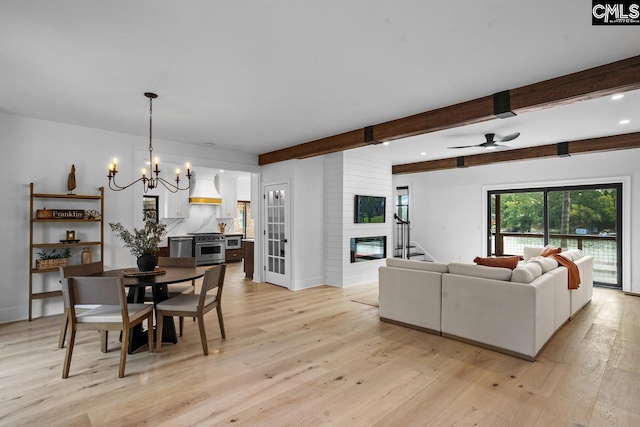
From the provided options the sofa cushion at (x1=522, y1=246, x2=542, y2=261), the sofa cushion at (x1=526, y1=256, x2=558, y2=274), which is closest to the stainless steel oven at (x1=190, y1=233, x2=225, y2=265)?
the sofa cushion at (x1=522, y1=246, x2=542, y2=261)

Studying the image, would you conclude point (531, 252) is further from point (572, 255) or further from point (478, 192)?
point (478, 192)

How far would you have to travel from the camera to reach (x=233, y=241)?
30.8 feet

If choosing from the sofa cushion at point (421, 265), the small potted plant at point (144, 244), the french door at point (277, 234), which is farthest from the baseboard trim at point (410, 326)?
the small potted plant at point (144, 244)

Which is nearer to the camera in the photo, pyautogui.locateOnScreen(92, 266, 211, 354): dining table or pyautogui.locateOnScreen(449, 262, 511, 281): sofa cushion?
pyautogui.locateOnScreen(92, 266, 211, 354): dining table

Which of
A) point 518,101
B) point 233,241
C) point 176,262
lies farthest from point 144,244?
point 233,241

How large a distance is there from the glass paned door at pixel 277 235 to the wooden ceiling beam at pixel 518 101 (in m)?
1.84

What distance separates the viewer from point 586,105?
381cm

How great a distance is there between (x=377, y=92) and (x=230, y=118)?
6.35 ft

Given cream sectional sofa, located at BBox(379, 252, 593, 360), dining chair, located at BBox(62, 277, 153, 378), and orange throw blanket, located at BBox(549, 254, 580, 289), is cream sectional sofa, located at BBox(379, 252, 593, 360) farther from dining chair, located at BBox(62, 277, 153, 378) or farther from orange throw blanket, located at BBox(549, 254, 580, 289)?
dining chair, located at BBox(62, 277, 153, 378)

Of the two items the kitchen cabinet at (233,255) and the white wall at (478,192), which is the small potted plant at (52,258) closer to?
the kitchen cabinet at (233,255)

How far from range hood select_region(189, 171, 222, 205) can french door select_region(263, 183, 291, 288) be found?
2.94m

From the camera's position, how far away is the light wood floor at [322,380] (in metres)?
2.21

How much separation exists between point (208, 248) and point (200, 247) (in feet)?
0.73

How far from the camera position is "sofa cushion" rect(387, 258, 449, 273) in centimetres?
379
